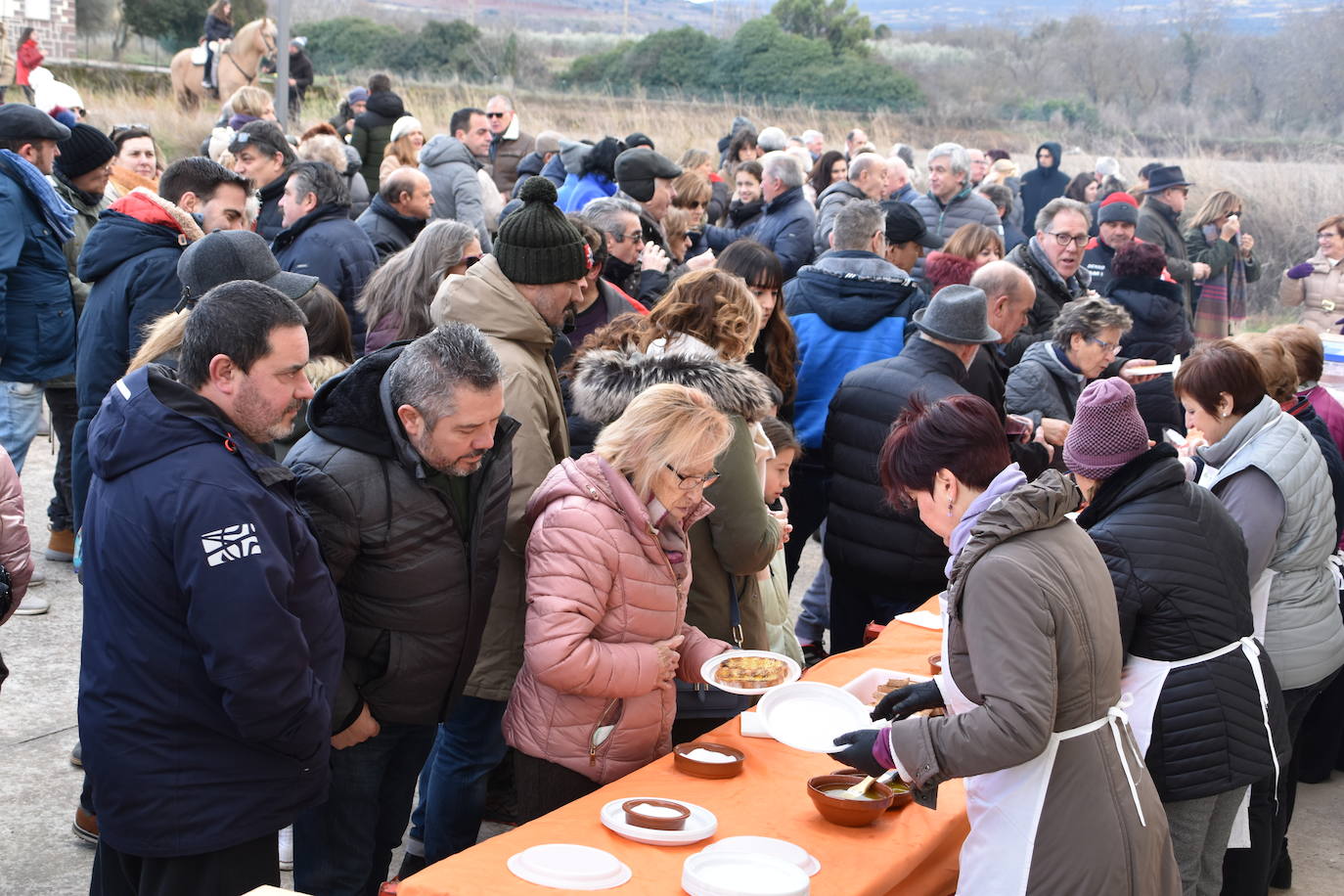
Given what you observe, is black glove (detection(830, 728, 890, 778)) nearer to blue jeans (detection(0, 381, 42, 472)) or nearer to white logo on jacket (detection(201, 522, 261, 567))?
white logo on jacket (detection(201, 522, 261, 567))

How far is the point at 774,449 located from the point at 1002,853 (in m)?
2.01

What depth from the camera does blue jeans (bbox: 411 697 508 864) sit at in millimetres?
3666

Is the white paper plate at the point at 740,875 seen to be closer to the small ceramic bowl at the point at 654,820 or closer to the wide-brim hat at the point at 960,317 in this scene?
the small ceramic bowl at the point at 654,820

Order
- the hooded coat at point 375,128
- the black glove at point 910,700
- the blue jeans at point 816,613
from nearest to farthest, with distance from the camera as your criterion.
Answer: the black glove at point 910,700 → the blue jeans at point 816,613 → the hooded coat at point 375,128

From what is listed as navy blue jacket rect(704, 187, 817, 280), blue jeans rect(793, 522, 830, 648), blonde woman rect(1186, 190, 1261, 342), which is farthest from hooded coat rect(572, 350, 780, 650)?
blonde woman rect(1186, 190, 1261, 342)

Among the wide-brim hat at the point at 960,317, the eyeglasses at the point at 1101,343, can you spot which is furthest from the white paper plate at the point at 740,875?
the eyeglasses at the point at 1101,343

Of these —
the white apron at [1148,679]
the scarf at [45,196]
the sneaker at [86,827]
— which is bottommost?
the sneaker at [86,827]

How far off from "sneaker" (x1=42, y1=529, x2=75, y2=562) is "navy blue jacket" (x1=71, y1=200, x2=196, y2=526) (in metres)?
1.47

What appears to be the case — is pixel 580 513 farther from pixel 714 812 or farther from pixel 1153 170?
pixel 1153 170

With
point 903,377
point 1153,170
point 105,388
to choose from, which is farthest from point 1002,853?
point 1153,170

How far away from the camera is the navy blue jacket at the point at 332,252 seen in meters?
5.86

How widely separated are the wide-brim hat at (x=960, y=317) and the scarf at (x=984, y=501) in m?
2.19

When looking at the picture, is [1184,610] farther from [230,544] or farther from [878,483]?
[230,544]

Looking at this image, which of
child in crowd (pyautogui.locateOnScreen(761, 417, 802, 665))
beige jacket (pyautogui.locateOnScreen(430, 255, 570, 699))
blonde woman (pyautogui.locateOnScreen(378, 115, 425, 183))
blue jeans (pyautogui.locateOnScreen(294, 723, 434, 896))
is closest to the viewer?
blue jeans (pyautogui.locateOnScreen(294, 723, 434, 896))
